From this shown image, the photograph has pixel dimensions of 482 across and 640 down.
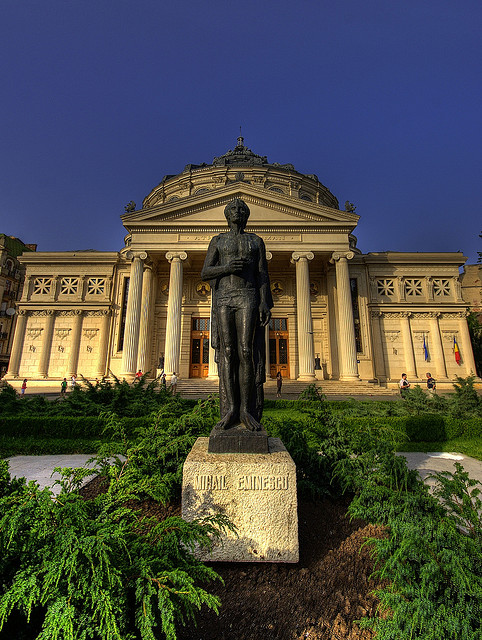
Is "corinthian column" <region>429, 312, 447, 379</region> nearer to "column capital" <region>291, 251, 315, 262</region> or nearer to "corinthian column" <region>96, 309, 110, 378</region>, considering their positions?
"column capital" <region>291, 251, 315, 262</region>

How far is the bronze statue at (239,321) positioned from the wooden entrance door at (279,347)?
74.9 feet

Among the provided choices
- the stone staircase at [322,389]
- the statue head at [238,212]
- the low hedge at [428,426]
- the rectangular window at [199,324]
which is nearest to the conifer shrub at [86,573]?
the statue head at [238,212]

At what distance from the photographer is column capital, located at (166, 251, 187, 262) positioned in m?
24.2

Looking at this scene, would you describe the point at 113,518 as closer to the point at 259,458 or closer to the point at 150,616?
the point at 150,616

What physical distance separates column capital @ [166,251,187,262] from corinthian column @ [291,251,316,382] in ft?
26.4

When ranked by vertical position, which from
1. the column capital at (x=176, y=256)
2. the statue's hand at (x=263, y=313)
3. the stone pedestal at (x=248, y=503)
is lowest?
the stone pedestal at (x=248, y=503)

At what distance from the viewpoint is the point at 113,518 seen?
8.02 feet

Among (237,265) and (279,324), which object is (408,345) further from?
(237,265)

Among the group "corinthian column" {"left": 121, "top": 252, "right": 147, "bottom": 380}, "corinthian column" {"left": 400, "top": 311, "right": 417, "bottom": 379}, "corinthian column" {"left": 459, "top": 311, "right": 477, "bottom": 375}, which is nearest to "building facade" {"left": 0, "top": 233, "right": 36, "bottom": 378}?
"corinthian column" {"left": 121, "top": 252, "right": 147, "bottom": 380}

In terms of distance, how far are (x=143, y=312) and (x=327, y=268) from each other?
1523 cm

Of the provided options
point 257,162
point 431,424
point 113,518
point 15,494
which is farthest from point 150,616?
point 257,162

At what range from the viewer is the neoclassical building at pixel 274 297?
24.5m

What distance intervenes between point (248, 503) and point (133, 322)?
21.6m

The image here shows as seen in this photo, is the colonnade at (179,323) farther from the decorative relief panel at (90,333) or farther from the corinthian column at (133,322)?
the decorative relief panel at (90,333)
